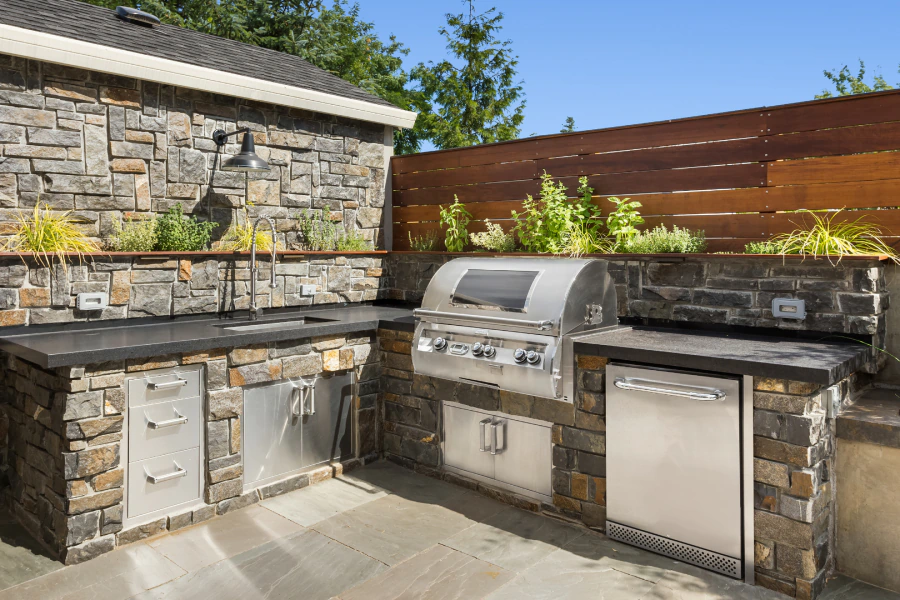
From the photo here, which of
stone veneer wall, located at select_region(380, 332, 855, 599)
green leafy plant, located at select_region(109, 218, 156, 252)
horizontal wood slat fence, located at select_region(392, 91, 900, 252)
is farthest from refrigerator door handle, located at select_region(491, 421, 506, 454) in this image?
green leafy plant, located at select_region(109, 218, 156, 252)

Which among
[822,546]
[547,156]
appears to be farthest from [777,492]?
[547,156]

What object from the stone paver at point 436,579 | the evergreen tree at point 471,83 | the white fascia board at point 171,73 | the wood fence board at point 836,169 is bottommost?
the stone paver at point 436,579

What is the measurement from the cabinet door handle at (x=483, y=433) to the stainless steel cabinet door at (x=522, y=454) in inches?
2.2

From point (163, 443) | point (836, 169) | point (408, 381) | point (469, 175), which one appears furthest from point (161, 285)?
point (836, 169)

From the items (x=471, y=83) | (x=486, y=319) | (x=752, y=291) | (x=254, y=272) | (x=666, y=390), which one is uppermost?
(x=471, y=83)

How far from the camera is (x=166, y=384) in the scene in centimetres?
321

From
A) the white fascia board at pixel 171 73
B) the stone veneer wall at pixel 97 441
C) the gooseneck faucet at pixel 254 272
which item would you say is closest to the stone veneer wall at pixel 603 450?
the stone veneer wall at pixel 97 441

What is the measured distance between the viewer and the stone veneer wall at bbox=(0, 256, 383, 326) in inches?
134

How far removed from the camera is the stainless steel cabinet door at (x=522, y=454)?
3498 mm

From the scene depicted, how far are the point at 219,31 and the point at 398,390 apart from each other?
31.1 feet

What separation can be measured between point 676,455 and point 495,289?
130 centimetres

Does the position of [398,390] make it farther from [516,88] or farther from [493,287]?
[516,88]

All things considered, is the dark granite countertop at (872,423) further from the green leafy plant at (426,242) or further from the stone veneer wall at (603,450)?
the green leafy plant at (426,242)

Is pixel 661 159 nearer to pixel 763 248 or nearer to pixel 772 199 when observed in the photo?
pixel 772 199
